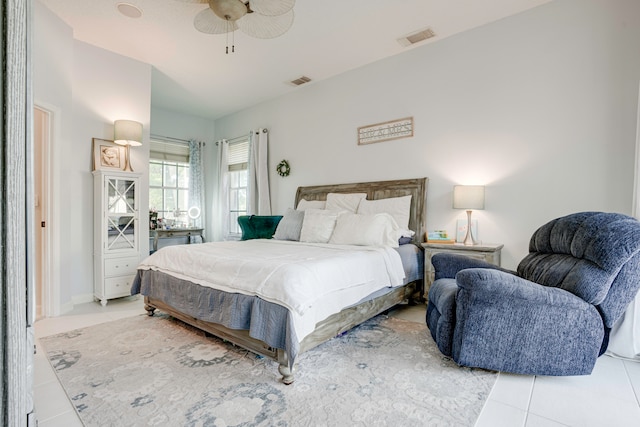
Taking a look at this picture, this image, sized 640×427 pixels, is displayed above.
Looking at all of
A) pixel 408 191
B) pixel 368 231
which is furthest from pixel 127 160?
pixel 408 191

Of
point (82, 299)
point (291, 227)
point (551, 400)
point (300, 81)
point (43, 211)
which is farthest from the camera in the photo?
point (300, 81)

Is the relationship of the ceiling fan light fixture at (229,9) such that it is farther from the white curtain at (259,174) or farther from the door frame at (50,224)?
the white curtain at (259,174)

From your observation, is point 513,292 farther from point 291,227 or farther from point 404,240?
point 291,227

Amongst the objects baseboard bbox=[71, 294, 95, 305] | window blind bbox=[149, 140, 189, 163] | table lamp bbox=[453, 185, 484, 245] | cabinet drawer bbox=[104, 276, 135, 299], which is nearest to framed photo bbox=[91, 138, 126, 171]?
cabinet drawer bbox=[104, 276, 135, 299]

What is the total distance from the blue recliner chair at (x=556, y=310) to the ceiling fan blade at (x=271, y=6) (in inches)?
88.7

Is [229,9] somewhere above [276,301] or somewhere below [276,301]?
above

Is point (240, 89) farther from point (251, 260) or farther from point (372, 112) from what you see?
point (251, 260)

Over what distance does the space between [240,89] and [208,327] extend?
370cm

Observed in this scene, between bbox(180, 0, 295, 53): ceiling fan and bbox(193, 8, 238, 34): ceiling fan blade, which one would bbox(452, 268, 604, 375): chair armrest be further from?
bbox(193, 8, 238, 34): ceiling fan blade

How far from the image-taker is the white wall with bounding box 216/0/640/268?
107 inches

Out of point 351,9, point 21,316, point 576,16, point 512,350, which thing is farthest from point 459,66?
point 21,316

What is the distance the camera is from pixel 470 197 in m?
3.24

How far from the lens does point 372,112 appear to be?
4184 mm

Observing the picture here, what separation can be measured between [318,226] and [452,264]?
4.89 ft
